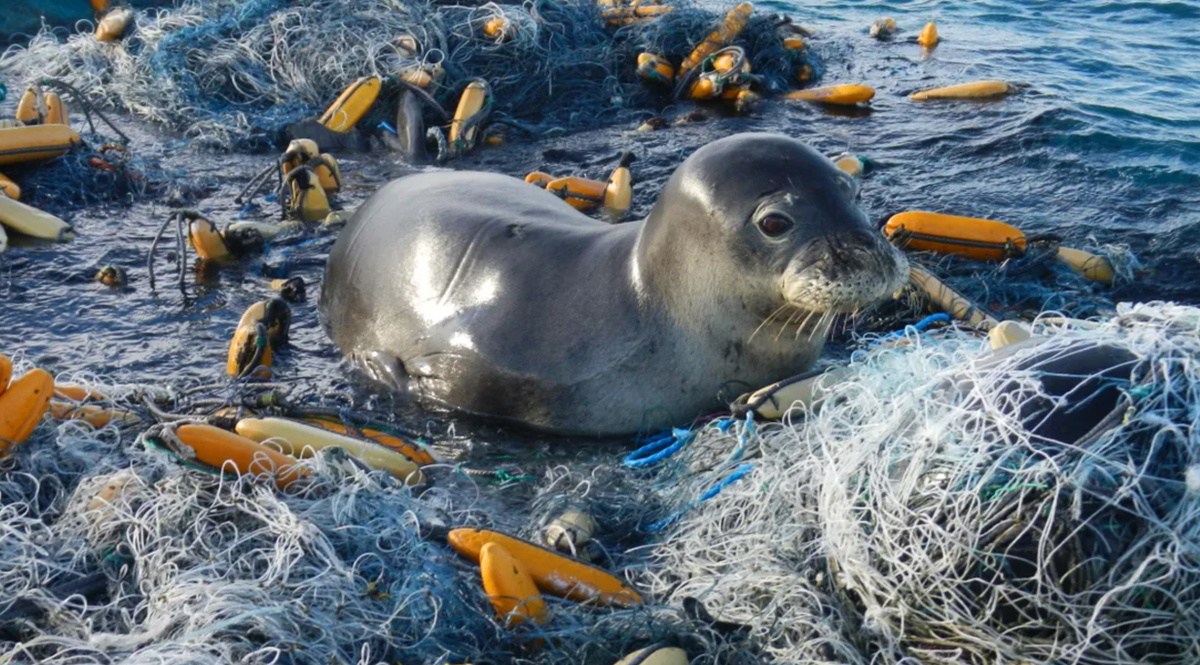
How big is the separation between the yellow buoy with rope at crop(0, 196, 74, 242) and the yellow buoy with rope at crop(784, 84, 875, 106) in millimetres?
6536

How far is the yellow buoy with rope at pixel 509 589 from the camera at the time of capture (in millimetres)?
3660

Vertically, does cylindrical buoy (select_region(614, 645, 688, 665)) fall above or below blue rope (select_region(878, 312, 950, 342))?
above

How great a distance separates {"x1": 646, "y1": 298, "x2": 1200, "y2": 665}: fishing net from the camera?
2.94m

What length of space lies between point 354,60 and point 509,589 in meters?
8.12

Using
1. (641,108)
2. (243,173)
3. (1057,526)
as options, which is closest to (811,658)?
(1057,526)

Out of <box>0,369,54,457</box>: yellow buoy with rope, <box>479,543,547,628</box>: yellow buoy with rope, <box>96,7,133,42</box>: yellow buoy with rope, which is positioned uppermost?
<box>96,7,133,42</box>: yellow buoy with rope

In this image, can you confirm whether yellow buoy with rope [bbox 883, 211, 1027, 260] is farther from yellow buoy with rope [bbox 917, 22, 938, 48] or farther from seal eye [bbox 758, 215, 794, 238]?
yellow buoy with rope [bbox 917, 22, 938, 48]

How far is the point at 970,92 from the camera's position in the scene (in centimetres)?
1150

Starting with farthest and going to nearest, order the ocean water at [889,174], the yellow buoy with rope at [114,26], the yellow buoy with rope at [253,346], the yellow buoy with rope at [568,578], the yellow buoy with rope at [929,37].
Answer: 1. the yellow buoy with rope at [929,37]
2. the yellow buoy with rope at [114,26]
3. the ocean water at [889,174]
4. the yellow buoy with rope at [253,346]
5. the yellow buoy with rope at [568,578]

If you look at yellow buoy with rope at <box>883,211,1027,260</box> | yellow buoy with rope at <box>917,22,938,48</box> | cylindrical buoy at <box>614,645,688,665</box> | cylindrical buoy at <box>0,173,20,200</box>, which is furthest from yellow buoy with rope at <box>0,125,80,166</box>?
yellow buoy with rope at <box>917,22,938,48</box>

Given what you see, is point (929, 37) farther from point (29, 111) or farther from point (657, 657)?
point (657, 657)

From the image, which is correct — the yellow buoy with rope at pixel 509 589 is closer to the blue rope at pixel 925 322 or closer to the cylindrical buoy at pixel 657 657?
the cylindrical buoy at pixel 657 657

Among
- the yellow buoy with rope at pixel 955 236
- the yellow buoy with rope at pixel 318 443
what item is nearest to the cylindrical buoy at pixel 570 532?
the yellow buoy with rope at pixel 318 443

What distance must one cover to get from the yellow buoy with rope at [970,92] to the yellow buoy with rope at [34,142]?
737cm
